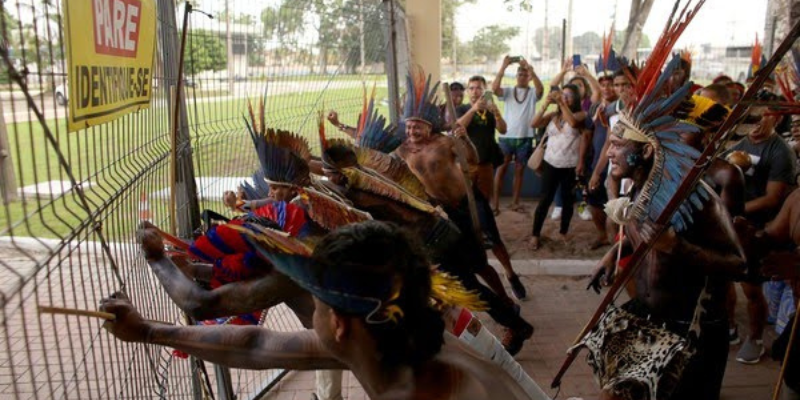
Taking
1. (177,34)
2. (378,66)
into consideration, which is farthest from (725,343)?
(378,66)

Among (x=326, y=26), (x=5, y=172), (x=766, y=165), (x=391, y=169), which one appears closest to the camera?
(x=5, y=172)

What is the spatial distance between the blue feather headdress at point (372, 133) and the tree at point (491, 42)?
51.4 feet

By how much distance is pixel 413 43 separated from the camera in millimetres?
9094

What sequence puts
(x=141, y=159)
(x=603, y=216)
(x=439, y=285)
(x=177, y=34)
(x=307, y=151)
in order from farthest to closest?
1. (x=603, y=216)
2. (x=307, y=151)
3. (x=177, y=34)
4. (x=141, y=159)
5. (x=439, y=285)

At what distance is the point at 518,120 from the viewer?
8305 millimetres

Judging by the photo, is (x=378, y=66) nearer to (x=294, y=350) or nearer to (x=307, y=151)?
(x=307, y=151)

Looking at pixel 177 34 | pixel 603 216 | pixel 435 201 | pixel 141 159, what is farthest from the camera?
pixel 603 216

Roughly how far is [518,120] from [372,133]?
12.5 ft

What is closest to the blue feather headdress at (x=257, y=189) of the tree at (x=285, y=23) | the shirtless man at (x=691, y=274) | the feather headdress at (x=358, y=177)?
the feather headdress at (x=358, y=177)

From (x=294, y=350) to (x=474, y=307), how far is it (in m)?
0.60

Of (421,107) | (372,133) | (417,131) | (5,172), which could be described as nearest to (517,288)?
(417,131)

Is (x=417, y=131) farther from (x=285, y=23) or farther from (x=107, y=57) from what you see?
(x=107, y=57)

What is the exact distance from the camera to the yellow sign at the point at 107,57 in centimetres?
158

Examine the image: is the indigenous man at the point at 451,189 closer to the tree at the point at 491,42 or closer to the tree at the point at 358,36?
the tree at the point at 358,36
